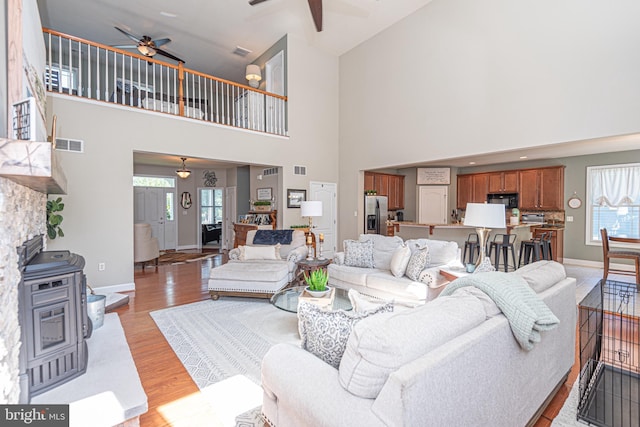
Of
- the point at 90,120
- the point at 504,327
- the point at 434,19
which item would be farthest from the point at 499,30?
the point at 90,120

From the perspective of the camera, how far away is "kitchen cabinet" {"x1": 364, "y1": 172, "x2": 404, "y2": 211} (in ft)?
26.1

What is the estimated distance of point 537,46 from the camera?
4562mm

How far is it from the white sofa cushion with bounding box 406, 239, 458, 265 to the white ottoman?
194 cm

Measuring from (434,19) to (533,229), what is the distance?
5058 mm

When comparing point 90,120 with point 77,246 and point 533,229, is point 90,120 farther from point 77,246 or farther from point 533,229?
point 533,229

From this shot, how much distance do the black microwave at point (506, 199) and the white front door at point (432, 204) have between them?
1251 millimetres

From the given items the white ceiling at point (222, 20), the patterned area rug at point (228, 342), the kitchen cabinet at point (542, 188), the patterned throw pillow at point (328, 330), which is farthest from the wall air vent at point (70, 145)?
the kitchen cabinet at point (542, 188)

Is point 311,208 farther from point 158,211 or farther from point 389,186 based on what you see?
point 158,211

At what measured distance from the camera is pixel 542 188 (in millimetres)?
7332

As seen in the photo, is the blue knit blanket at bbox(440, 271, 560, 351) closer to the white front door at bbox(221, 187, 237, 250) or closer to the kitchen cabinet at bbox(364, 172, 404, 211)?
the kitchen cabinet at bbox(364, 172, 404, 211)

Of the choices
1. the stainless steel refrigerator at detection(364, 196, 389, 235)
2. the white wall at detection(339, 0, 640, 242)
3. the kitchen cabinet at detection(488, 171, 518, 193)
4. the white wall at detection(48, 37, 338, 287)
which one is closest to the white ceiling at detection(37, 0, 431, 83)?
the white wall at detection(339, 0, 640, 242)

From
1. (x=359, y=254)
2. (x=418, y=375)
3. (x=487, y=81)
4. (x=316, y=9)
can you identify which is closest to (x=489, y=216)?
(x=359, y=254)

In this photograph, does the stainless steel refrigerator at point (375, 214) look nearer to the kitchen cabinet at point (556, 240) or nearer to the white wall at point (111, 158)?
the white wall at point (111, 158)

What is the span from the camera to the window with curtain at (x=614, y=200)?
6297mm
